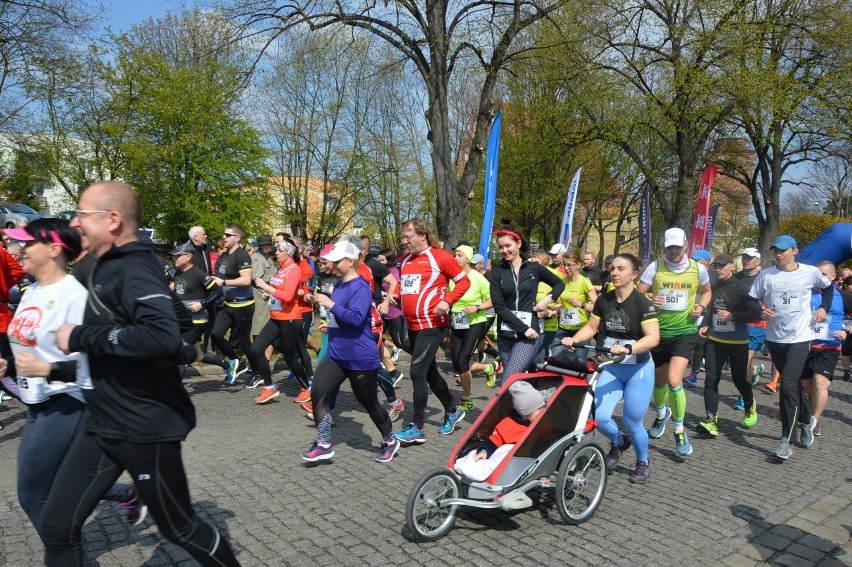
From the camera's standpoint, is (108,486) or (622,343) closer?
(108,486)

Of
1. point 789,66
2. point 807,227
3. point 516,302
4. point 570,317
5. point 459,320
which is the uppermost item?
point 789,66

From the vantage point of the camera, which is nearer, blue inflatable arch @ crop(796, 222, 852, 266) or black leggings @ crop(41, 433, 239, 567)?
black leggings @ crop(41, 433, 239, 567)

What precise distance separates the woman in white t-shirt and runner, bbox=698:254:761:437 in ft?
20.7

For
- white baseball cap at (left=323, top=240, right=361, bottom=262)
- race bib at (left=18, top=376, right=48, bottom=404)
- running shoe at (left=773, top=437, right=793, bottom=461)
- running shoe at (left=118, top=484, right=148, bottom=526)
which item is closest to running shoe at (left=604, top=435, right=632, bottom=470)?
running shoe at (left=773, top=437, right=793, bottom=461)

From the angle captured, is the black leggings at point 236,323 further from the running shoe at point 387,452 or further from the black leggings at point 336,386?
the running shoe at point 387,452

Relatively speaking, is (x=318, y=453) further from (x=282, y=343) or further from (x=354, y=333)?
(x=282, y=343)

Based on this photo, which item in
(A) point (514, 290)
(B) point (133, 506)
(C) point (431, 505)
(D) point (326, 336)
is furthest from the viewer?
(D) point (326, 336)

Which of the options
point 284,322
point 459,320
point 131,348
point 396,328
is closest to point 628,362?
point 459,320

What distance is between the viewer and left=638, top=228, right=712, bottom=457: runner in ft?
21.6

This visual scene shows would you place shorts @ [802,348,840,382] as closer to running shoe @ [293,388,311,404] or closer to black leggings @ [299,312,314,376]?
running shoe @ [293,388,311,404]

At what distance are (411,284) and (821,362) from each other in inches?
183

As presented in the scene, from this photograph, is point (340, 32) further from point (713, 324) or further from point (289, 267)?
point (713, 324)

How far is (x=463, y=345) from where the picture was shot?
7.99m

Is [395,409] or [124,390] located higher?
[124,390]
